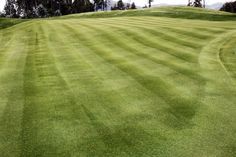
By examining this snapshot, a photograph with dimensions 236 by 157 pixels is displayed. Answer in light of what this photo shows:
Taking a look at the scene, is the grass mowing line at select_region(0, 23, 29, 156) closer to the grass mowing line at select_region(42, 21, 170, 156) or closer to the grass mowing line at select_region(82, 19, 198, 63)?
the grass mowing line at select_region(42, 21, 170, 156)

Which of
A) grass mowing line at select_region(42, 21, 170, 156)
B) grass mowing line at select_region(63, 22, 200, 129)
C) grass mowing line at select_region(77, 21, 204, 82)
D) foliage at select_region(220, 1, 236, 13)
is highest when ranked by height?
foliage at select_region(220, 1, 236, 13)

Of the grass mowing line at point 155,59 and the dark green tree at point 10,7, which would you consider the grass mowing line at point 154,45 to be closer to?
the grass mowing line at point 155,59

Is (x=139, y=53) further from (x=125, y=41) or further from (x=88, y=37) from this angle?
(x=88, y=37)

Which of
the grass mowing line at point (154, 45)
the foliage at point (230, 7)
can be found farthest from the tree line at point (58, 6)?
the grass mowing line at point (154, 45)

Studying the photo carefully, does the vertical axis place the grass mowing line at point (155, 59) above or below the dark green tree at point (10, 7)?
below

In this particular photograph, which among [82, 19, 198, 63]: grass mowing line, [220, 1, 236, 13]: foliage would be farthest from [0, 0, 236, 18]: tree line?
[82, 19, 198, 63]: grass mowing line

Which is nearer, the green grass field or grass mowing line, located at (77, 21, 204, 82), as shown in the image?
the green grass field

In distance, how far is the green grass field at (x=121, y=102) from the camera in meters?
7.20

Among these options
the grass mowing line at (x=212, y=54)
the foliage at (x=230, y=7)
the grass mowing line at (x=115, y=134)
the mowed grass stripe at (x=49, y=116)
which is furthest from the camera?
the foliage at (x=230, y=7)

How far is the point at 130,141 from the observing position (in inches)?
289

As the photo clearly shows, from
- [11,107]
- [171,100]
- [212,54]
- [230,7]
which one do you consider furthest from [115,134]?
[230,7]

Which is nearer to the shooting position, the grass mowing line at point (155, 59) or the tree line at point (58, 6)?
the grass mowing line at point (155, 59)

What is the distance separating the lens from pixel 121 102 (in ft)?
32.6

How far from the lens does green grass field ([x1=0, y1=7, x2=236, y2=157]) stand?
23.6 feet
